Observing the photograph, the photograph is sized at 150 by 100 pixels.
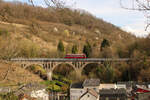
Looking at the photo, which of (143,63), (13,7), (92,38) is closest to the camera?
(13,7)

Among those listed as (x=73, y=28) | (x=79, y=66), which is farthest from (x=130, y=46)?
(x=73, y=28)

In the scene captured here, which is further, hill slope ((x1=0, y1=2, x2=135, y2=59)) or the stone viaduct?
hill slope ((x1=0, y1=2, x2=135, y2=59))

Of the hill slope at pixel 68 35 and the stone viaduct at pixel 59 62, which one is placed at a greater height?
the hill slope at pixel 68 35

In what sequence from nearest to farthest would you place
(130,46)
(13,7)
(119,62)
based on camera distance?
(13,7), (119,62), (130,46)

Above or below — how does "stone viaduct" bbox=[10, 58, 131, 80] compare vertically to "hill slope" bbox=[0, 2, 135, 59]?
below

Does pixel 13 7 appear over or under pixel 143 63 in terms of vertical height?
over

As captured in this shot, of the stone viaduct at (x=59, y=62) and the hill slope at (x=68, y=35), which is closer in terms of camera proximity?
the stone viaduct at (x=59, y=62)

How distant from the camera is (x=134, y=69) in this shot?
26.7 meters

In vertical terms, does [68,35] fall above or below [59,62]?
above

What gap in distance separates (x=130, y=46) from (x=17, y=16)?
2607 centimetres

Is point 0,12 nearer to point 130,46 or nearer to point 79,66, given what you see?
point 79,66

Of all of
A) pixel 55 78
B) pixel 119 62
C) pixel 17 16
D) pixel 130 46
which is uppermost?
pixel 17 16

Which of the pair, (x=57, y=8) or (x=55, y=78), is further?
(x=55, y=78)

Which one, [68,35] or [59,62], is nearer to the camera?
[59,62]
